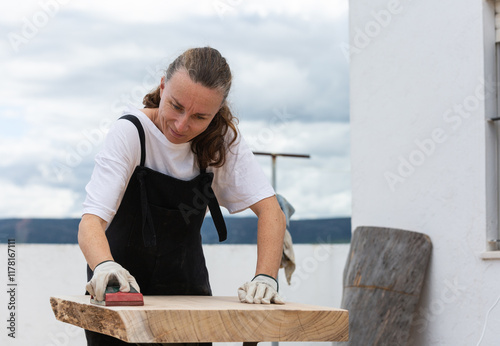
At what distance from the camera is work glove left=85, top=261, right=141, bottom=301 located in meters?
1.74

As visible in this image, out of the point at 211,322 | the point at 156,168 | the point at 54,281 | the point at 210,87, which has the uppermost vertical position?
the point at 210,87

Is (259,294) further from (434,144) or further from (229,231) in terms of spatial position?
(229,231)

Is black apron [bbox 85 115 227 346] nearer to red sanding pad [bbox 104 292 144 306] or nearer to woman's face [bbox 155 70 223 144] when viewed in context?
woman's face [bbox 155 70 223 144]

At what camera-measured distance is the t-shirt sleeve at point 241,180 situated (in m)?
2.30

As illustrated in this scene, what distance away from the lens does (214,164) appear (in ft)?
7.52

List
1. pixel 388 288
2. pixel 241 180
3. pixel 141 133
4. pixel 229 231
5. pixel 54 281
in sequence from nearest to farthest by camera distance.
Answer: pixel 141 133
pixel 241 180
pixel 388 288
pixel 54 281
pixel 229 231

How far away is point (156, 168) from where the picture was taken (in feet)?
7.37

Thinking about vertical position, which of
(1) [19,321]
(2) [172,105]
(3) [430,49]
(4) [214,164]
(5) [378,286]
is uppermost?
(3) [430,49]

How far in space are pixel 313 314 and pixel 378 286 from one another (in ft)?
8.64

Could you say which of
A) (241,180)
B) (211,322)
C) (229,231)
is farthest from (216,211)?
(229,231)

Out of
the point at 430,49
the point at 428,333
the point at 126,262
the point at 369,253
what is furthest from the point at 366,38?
the point at 126,262

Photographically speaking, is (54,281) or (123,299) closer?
(123,299)

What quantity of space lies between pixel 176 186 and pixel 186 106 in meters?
0.30

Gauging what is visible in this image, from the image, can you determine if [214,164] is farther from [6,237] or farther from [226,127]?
[6,237]
